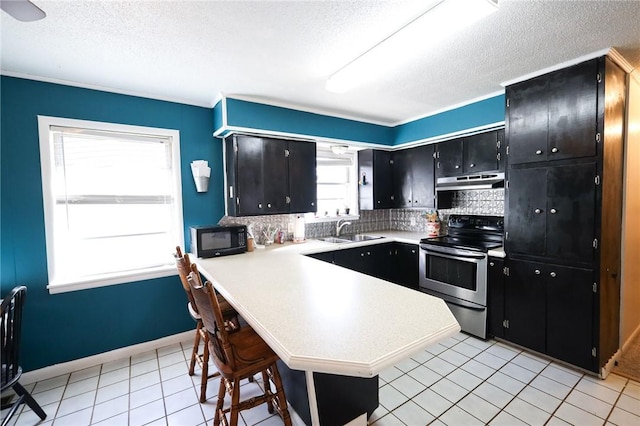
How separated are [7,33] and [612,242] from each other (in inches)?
175

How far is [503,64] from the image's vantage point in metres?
2.26

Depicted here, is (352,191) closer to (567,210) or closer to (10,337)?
(567,210)

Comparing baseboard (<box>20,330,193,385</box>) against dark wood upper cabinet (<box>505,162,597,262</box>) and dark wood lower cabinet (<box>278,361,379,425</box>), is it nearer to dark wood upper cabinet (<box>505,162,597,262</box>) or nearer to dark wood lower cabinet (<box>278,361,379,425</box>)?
dark wood lower cabinet (<box>278,361,379,425</box>)

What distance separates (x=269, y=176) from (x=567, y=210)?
2694 mm

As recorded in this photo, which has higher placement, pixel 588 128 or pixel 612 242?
pixel 588 128

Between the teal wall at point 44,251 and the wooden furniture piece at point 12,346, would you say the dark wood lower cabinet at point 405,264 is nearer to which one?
the teal wall at point 44,251

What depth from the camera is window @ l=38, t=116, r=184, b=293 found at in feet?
8.14

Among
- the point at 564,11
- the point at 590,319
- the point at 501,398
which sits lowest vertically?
the point at 501,398

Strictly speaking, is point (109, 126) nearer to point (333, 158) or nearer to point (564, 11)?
point (333, 158)

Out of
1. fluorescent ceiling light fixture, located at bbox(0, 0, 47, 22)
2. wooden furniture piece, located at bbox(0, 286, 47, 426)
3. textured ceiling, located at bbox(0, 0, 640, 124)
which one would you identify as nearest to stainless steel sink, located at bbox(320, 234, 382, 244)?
textured ceiling, located at bbox(0, 0, 640, 124)

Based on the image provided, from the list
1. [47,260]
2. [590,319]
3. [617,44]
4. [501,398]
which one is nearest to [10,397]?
[47,260]

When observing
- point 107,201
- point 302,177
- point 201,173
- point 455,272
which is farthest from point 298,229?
point 107,201

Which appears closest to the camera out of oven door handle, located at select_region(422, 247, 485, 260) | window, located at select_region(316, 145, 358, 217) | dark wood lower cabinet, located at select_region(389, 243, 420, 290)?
oven door handle, located at select_region(422, 247, 485, 260)

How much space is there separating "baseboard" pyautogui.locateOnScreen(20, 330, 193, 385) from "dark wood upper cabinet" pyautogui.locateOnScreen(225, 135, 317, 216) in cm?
139
